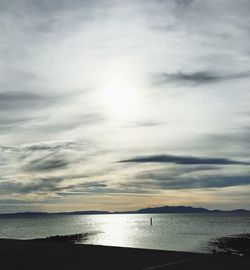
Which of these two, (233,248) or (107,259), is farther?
(233,248)

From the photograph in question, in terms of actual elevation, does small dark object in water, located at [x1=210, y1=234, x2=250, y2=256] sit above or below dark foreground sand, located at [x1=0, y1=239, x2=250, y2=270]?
below

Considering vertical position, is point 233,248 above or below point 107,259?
below

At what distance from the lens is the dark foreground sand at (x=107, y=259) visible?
13.5 m

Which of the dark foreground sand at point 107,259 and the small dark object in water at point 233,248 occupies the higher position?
the dark foreground sand at point 107,259

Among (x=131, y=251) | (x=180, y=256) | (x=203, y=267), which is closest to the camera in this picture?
(x=203, y=267)

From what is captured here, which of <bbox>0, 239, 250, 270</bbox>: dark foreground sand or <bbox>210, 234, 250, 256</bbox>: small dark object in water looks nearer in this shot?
<bbox>0, 239, 250, 270</bbox>: dark foreground sand

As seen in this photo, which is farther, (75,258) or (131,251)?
(131,251)

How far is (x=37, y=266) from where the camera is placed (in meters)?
13.8

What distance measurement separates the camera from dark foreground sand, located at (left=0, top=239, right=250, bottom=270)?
1350 cm

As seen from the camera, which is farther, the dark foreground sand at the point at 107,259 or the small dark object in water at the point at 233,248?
the small dark object in water at the point at 233,248

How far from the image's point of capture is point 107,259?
49.6ft

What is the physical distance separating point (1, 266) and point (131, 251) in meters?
5.70

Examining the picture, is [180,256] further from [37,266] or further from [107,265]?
[37,266]

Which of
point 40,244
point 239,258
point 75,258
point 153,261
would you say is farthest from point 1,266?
point 239,258
